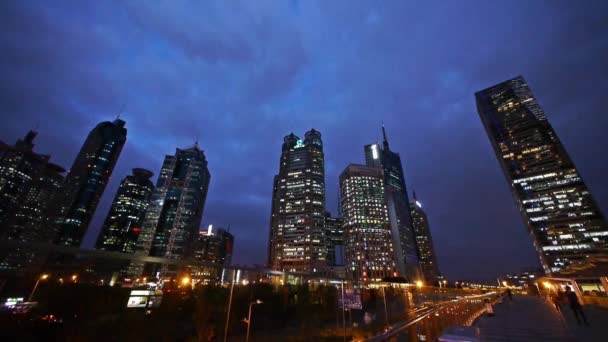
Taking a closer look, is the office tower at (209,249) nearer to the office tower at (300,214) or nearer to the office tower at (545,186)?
the office tower at (300,214)

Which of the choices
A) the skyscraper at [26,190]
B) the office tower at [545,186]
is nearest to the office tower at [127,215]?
the skyscraper at [26,190]

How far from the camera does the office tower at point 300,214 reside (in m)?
121

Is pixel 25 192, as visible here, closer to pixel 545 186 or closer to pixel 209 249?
pixel 209 249

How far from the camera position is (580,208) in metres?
91.4

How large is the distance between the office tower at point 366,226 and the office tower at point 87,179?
15025 cm

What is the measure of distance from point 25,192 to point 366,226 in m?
167

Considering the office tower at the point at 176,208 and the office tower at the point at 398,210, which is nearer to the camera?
the office tower at the point at 176,208

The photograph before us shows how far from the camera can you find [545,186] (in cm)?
9906

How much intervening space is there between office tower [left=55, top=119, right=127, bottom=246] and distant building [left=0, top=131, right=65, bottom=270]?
634 centimetres

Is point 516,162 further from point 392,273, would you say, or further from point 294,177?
point 294,177

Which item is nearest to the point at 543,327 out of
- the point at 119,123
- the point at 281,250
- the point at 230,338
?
the point at 230,338

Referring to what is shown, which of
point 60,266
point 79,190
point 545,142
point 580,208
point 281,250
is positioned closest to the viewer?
point 60,266

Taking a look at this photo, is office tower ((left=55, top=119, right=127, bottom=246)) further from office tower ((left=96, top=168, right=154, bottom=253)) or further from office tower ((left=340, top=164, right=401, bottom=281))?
office tower ((left=340, top=164, right=401, bottom=281))

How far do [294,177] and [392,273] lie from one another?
3051 inches
